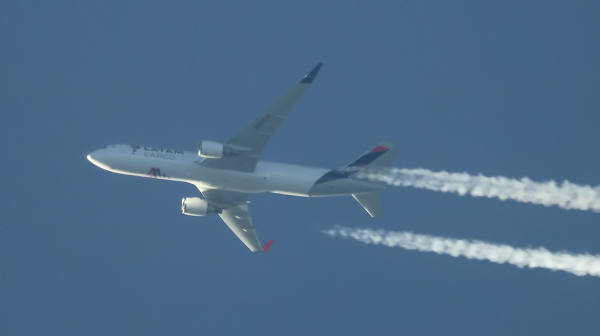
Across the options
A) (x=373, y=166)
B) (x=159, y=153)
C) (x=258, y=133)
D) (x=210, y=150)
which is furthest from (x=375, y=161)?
(x=159, y=153)

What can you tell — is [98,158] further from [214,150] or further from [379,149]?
[379,149]

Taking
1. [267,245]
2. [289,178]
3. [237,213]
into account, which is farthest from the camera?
[267,245]

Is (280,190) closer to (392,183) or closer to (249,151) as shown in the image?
(249,151)

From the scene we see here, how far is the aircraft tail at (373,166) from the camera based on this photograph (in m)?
71.8

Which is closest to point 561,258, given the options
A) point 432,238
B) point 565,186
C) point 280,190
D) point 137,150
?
point 565,186

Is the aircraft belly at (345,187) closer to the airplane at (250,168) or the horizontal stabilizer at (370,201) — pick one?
the airplane at (250,168)

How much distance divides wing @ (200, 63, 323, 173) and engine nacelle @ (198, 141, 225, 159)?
1.01 meters

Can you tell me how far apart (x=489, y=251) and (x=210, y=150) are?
24.2m

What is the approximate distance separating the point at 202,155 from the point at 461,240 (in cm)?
2307

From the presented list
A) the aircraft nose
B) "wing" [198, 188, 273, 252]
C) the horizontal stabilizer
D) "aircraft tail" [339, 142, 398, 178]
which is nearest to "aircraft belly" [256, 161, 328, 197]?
"aircraft tail" [339, 142, 398, 178]

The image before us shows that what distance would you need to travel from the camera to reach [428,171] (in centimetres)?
7544

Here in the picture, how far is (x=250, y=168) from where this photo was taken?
7150 cm

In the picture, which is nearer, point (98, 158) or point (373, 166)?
point (98, 158)

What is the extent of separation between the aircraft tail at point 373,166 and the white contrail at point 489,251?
5.47 metres
